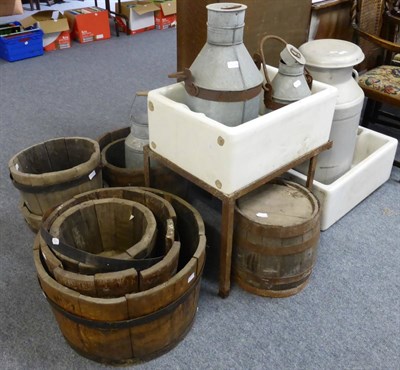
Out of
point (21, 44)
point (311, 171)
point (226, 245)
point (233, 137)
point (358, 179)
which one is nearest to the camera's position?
point (233, 137)

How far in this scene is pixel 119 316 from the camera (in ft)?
Answer: 4.74

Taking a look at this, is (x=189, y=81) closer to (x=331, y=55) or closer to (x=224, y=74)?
(x=224, y=74)

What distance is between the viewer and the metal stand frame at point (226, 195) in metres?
1.66

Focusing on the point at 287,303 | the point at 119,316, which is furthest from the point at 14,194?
the point at 287,303

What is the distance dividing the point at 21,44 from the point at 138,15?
4.41 ft

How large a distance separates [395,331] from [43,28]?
4104 mm

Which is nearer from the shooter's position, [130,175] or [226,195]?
[226,195]

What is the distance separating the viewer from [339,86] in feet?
7.07

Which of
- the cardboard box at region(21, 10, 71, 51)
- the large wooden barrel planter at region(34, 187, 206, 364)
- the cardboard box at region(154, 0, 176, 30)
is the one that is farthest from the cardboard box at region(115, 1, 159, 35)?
the large wooden barrel planter at region(34, 187, 206, 364)

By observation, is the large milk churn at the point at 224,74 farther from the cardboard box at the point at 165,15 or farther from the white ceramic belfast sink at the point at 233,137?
the cardboard box at the point at 165,15

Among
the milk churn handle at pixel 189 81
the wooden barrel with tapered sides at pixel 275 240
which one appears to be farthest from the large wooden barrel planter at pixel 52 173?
the wooden barrel with tapered sides at pixel 275 240

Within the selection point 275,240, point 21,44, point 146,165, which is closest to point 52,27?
point 21,44

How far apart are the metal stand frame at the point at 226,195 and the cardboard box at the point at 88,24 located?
3.30 metres

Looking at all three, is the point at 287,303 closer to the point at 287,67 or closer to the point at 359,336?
the point at 359,336
